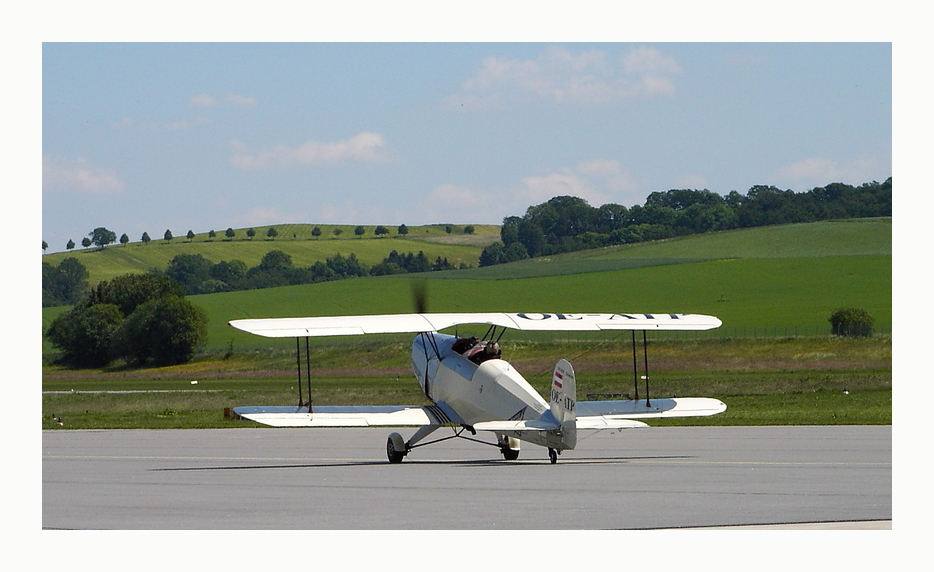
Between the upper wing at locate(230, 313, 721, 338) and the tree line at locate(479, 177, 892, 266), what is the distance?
3346 inches

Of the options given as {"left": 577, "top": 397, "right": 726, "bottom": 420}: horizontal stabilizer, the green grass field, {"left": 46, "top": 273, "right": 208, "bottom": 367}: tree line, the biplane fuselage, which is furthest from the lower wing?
{"left": 46, "top": 273, "right": 208, "bottom": 367}: tree line

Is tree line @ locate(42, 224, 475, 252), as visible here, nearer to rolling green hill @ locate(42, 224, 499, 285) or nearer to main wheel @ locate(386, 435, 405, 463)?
rolling green hill @ locate(42, 224, 499, 285)

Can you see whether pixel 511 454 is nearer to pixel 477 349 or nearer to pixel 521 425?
pixel 477 349

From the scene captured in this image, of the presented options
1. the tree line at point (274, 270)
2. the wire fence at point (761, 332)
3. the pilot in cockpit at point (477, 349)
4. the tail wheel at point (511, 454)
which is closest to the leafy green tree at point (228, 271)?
the tree line at point (274, 270)

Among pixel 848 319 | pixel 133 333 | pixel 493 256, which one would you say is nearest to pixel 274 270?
pixel 493 256

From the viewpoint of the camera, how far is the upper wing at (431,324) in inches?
749

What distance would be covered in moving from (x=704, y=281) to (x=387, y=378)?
108 ft

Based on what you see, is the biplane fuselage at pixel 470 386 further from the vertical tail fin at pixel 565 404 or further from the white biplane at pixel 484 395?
the vertical tail fin at pixel 565 404

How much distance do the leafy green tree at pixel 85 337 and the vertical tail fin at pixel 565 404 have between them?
67.0 meters

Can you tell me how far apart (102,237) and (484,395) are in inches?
5019

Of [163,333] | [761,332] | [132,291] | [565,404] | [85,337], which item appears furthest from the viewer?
[132,291]

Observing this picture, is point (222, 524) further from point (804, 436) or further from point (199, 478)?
point (804, 436)

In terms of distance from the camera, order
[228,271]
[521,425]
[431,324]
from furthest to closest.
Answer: [228,271] → [431,324] → [521,425]

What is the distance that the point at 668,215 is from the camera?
118000 mm
